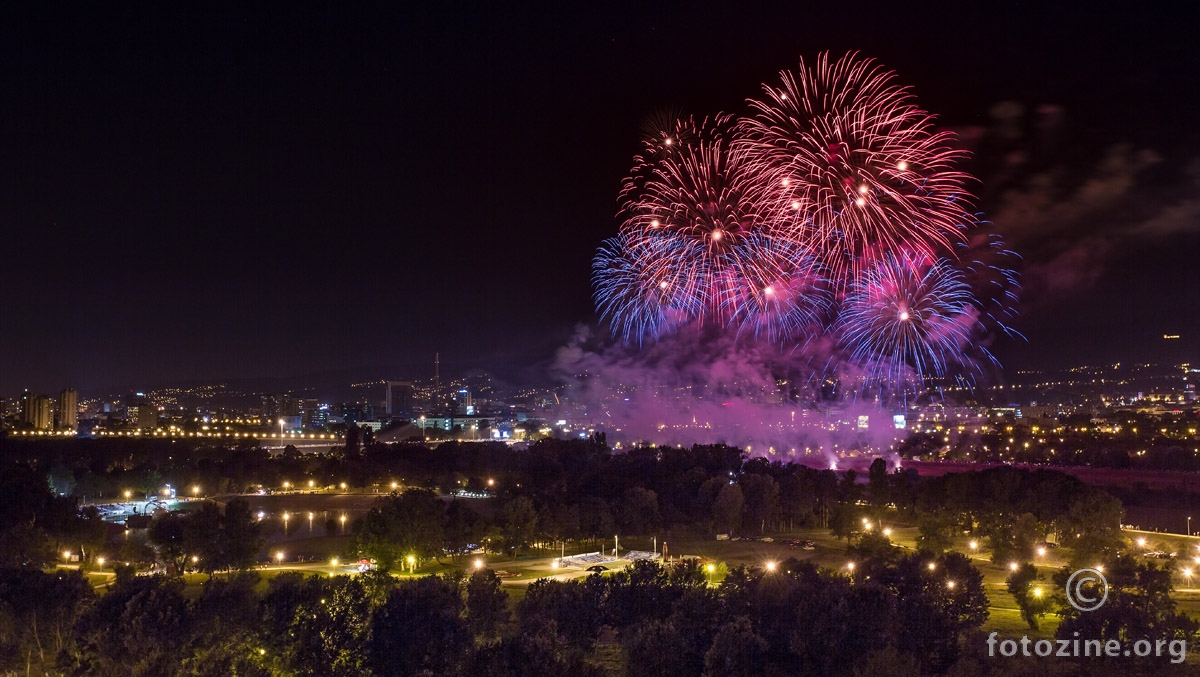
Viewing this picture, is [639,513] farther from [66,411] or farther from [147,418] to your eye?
[66,411]

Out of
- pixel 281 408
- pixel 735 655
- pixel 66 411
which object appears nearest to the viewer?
pixel 735 655

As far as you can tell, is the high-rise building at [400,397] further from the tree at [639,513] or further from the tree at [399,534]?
the tree at [399,534]

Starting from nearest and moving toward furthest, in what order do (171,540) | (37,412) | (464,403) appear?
(171,540) → (37,412) → (464,403)

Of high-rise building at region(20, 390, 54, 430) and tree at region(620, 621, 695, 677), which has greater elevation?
high-rise building at region(20, 390, 54, 430)

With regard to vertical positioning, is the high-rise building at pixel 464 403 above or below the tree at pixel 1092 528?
above

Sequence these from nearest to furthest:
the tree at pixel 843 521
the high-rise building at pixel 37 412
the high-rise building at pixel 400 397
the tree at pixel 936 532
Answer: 1. the tree at pixel 936 532
2. the tree at pixel 843 521
3. the high-rise building at pixel 37 412
4. the high-rise building at pixel 400 397

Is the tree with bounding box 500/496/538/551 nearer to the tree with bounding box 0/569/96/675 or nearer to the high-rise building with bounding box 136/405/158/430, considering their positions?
the tree with bounding box 0/569/96/675

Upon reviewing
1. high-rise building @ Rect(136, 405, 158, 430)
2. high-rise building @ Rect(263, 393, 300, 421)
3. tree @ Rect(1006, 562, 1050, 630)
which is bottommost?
tree @ Rect(1006, 562, 1050, 630)

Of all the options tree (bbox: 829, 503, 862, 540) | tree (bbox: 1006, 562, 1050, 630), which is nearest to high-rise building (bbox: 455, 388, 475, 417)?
tree (bbox: 829, 503, 862, 540)

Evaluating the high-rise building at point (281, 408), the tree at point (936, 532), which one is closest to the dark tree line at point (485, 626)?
the tree at point (936, 532)

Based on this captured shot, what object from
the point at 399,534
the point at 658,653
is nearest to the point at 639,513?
the point at 399,534

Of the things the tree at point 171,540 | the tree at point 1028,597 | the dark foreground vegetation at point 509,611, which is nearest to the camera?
the dark foreground vegetation at point 509,611

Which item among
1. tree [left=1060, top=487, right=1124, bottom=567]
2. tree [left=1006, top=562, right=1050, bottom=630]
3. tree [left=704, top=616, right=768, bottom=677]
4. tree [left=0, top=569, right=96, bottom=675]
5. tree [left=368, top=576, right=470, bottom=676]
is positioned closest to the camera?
tree [left=704, top=616, right=768, bottom=677]
